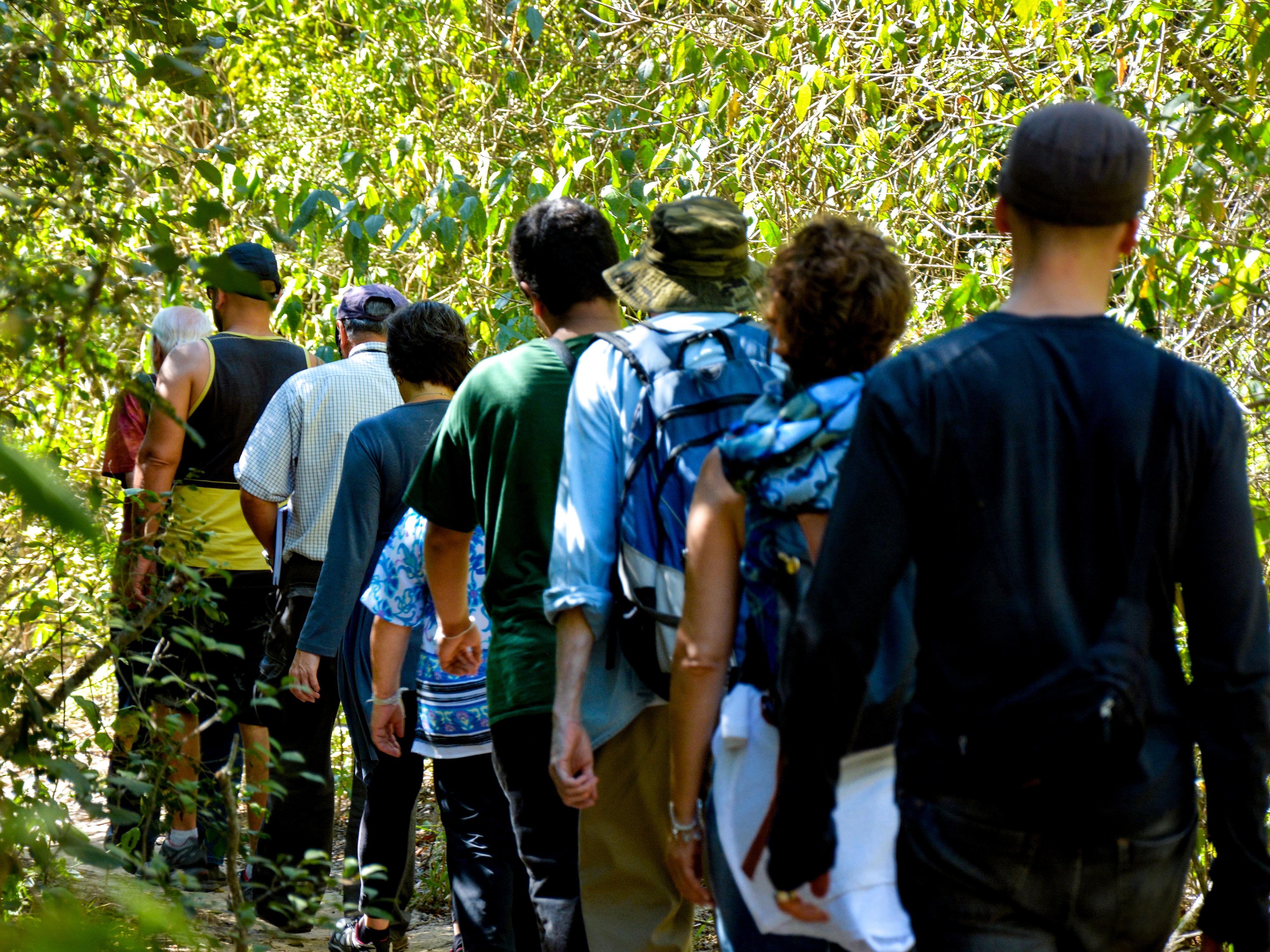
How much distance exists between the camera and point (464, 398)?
284 centimetres

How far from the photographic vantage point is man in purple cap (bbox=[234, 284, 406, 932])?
4164mm

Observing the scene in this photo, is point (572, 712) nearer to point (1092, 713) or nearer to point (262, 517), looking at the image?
point (1092, 713)

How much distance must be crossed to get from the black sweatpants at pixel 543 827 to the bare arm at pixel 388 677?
767mm

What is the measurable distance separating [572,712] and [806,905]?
2.44ft

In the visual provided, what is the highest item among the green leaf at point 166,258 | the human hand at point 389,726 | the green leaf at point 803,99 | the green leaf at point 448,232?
the green leaf at point 803,99

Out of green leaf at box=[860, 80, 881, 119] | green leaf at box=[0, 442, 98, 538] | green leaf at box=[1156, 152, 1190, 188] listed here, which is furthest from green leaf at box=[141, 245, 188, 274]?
green leaf at box=[860, 80, 881, 119]

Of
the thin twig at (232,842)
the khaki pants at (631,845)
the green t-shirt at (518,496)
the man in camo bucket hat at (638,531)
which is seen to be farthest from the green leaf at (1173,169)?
the thin twig at (232,842)

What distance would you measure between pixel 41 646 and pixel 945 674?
2.30m

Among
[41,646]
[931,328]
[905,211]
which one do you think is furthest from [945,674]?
[905,211]

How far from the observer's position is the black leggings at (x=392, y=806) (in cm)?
371

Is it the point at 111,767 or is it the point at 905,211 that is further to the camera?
the point at 905,211

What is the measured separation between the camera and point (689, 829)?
2076mm

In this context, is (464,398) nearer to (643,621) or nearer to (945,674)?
(643,621)

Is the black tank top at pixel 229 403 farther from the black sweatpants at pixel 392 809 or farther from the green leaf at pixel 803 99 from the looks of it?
the green leaf at pixel 803 99
